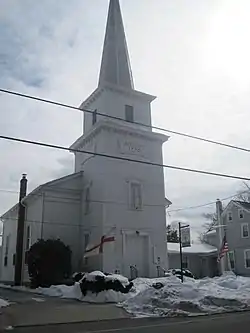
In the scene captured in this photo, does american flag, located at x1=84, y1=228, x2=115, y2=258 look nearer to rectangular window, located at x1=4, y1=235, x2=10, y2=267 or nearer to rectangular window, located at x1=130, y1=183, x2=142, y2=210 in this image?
rectangular window, located at x1=130, y1=183, x2=142, y2=210

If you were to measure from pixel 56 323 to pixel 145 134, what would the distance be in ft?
61.4

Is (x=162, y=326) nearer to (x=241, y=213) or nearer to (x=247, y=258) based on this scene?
(x=247, y=258)

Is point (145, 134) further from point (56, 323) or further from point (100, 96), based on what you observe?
point (56, 323)

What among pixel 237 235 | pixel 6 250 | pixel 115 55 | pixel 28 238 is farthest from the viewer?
pixel 237 235

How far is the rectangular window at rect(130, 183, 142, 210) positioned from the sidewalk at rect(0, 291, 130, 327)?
40.2 ft

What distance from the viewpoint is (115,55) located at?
31.7m

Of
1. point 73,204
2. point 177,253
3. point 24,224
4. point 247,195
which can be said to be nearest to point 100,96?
point 73,204

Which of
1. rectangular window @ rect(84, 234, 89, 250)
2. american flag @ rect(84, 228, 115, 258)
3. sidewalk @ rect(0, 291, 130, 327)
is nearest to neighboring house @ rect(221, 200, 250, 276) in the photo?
rectangular window @ rect(84, 234, 89, 250)

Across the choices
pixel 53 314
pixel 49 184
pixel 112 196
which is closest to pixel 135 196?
pixel 112 196

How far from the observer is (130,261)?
25938 millimetres

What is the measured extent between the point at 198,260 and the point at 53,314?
30.0 meters

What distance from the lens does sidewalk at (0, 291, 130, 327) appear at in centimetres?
1183

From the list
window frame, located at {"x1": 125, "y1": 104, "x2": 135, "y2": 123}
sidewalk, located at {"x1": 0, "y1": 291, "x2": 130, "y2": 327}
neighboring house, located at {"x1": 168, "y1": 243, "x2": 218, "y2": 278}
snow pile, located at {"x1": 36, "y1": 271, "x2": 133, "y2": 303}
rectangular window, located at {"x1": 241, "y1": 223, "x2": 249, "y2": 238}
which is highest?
window frame, located at {"x1": 125, "y1": 104, "x2": 135, "y2": 123}

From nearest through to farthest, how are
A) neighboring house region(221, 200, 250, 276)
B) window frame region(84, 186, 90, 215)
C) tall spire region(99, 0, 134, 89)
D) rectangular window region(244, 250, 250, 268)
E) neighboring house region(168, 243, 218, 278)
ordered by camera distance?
1. window frame region(84, 186, 90, 215)
2. tall spire region(99, 0, 134, 89)
3. rectangular window region(244, 250, 250, 268)
4. neighboring house region(221, 200, 250, 276)
5. neighboring house region(168, 243, 218, 278)
